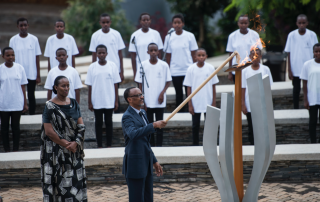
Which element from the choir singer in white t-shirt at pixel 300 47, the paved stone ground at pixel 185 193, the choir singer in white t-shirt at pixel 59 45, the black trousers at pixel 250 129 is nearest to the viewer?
the paved stone ground at pixel 185 193

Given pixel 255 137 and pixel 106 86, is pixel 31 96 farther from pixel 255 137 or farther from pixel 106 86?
pixel 255 137

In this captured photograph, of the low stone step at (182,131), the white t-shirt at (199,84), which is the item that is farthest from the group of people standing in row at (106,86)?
the low stone step at (182,131)

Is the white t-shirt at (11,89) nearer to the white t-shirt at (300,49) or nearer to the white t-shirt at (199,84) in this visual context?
the white t-shirt at (199,84)

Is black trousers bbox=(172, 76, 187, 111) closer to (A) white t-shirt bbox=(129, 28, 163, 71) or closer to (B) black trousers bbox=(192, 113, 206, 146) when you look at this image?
(A) white t-shirt bbox=(129, 28, 163, 71)

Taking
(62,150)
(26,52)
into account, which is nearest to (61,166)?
(62,150)

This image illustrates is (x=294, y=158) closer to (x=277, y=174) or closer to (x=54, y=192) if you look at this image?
(x=277, y=174)

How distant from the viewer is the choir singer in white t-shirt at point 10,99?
6719 millimetres

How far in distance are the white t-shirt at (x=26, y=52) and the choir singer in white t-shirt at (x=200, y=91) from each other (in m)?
3.12

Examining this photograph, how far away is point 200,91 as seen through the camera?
6805 mm

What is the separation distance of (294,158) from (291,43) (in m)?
2.68

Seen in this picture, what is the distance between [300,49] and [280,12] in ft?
10.6

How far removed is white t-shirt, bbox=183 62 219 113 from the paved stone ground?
1399 millimetres

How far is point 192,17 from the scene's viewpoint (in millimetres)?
16438

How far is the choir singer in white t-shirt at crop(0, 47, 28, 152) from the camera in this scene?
6.72m
